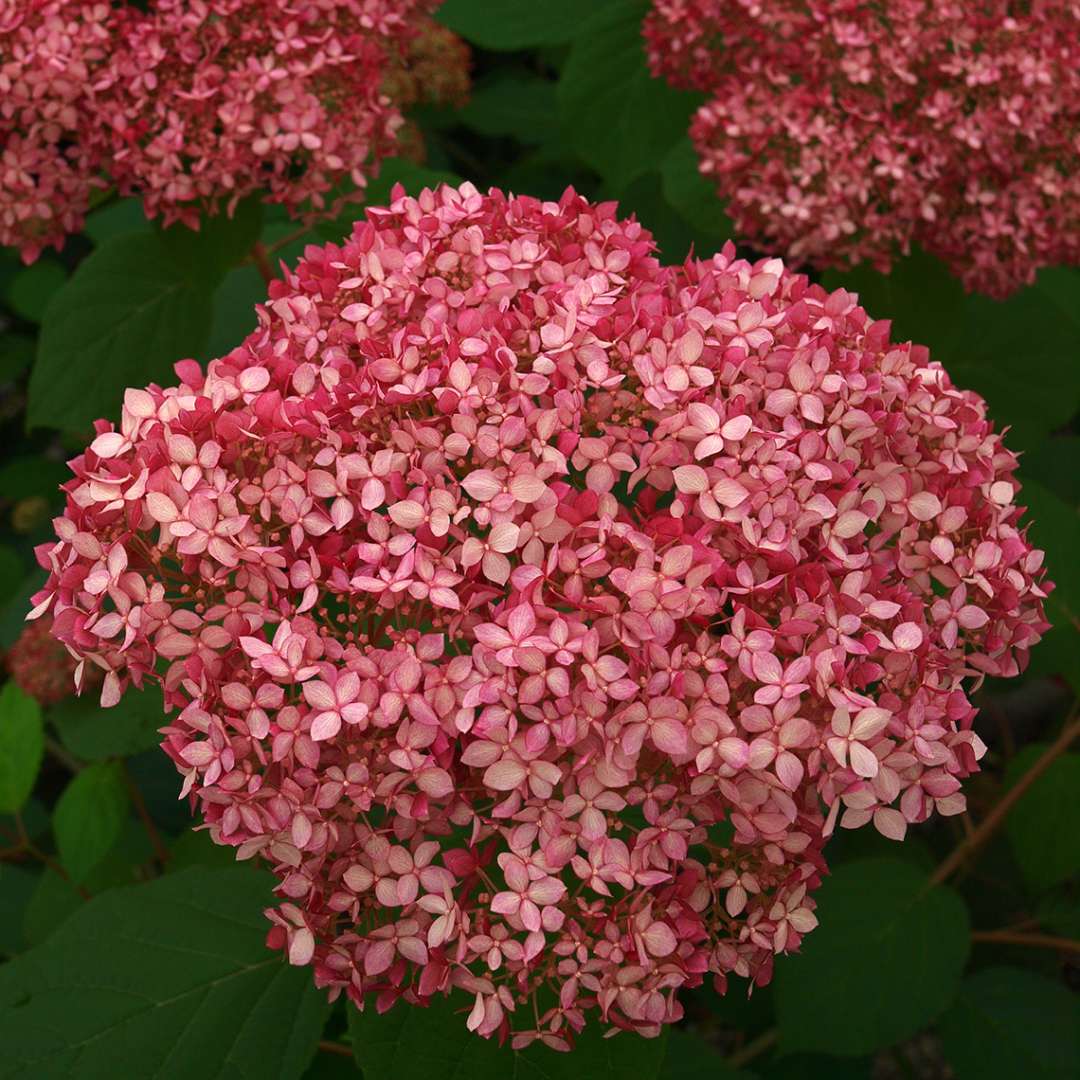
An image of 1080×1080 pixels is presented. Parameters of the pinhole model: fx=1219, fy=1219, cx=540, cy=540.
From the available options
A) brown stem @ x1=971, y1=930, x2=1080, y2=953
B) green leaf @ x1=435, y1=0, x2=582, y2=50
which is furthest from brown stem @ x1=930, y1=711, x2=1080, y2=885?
green leaf @ x1=435, y1=0, x2=582, y2=50

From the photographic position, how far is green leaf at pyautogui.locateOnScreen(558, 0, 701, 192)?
8.20ft

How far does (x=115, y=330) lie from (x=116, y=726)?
2.20ft

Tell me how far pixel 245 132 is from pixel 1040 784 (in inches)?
63.5

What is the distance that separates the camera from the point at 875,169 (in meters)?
1.92

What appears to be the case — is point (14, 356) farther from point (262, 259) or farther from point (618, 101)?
point (618, 101)

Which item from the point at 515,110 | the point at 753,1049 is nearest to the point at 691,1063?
the point at 753,1049

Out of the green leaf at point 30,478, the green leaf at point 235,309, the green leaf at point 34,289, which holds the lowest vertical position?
the green leaf at point 30,478

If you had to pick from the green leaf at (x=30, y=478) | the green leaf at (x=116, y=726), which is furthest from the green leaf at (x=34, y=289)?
the green leaf at (x=116, y=726)

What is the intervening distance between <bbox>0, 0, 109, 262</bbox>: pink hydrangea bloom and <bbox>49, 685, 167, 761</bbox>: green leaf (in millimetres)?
756

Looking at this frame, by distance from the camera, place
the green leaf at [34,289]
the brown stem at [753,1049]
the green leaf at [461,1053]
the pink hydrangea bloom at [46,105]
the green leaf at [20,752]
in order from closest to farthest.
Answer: the green leaf at [461,1053]
the pink hydrangea bloom at [46,105]
the green leaf at [20,752]
the brown stem at [753,1049]
the green leaf at [34,289]

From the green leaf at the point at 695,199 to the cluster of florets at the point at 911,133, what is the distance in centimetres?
23

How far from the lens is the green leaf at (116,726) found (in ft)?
6.50

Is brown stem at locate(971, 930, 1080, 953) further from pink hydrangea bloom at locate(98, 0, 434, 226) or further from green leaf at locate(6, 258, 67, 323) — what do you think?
green leaf at locate(6, 258, 67, 323)

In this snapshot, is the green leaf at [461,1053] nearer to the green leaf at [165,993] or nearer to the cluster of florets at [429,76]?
the green leaf at [165,993]
